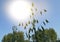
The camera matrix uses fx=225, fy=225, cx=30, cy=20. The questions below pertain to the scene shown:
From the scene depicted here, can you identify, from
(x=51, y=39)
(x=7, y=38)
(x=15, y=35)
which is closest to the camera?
(x=15, y=35)

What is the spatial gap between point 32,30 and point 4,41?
196 feet

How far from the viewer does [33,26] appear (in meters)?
20.3

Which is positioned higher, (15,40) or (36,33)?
(15,40)

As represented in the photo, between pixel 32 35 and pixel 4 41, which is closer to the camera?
pixel 32 35

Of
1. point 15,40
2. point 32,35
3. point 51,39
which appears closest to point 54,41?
point 51,39

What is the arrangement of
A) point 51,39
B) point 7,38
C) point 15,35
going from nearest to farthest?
point 15,35
point 51,39
point 7,38

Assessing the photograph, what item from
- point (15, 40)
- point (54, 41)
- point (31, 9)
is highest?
point (54, 41)

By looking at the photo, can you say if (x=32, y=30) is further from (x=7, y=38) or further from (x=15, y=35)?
(x=7, y=38)

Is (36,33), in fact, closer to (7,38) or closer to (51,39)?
(51,39)

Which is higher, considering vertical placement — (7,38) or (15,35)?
(7,38)

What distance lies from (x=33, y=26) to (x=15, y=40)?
22.3 m

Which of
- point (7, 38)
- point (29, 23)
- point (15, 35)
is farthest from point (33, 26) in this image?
point (7, 38)

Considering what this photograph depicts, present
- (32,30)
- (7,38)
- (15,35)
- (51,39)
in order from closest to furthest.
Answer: (32,30)
(15,35)
(51,39)
(7,38)

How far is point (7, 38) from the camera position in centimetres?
7462
